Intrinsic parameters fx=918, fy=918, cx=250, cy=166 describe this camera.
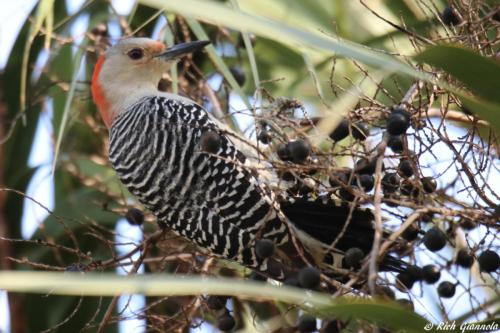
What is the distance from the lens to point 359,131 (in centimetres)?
256

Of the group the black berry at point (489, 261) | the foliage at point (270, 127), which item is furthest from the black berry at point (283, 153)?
the black berry at point (489, 261)

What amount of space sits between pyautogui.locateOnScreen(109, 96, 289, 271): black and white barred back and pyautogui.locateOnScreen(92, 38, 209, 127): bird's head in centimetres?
49

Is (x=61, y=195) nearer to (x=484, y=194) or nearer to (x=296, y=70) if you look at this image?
(x=296, y=70)

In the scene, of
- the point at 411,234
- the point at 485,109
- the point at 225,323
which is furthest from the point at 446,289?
the point at 485,109

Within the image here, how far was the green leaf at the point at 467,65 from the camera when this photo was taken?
1.66 metres

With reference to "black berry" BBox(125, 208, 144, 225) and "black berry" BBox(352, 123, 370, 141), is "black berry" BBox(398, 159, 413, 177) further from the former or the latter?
"black berry" BBox(125, 208, 144, 225)

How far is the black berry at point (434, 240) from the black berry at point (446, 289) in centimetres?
28

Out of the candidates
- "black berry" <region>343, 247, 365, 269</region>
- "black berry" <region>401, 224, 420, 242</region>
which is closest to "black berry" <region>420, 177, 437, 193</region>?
"black berry" <region>401, 224, 420, 242</region>

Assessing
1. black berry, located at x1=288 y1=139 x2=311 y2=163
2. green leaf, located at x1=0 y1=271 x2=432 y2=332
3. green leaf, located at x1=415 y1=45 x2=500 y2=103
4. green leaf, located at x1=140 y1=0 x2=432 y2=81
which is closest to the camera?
green leaf, located at x1=0 y1=271 x2=432 y2=332

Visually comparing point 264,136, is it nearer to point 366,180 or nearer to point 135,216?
point 366,180

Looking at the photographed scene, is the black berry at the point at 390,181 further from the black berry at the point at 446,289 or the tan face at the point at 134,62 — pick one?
→ the tan face at the point at 134,62

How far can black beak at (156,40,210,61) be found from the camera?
3585 mm

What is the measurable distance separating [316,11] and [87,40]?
1.00 m

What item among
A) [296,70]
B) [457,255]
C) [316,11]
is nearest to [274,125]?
[457,255]
